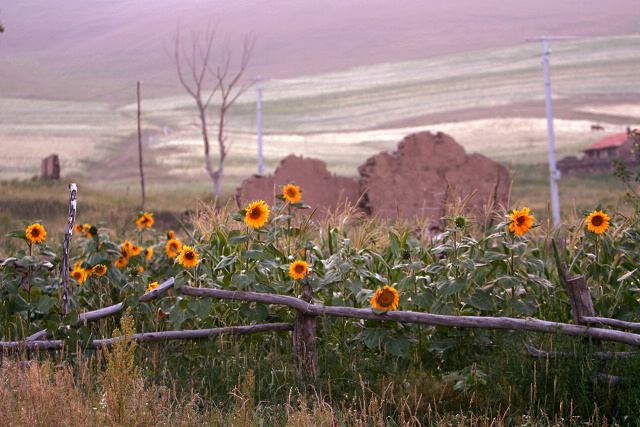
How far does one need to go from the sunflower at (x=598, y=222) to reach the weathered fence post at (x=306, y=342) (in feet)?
6.18

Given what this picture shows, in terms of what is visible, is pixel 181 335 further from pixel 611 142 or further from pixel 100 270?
pixel 611 142

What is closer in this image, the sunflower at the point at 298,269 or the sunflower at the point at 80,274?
the sunflower at the point at 298,269

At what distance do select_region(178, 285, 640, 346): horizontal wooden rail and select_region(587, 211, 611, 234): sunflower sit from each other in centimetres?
88

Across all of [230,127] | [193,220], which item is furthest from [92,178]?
[193,220]

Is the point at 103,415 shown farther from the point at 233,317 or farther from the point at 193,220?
the point at 193,220

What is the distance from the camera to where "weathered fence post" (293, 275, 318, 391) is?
4176mm

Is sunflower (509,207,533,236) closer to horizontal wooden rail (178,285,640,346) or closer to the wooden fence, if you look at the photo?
the wooden fence

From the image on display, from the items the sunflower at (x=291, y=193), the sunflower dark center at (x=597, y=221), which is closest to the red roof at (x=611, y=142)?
the sunflower dark center at (x=597, y=221)

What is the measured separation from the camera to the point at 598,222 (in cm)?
444

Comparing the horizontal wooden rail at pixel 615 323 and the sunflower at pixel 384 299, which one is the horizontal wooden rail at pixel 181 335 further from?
the horizontal wooden rail at pixel 615 323

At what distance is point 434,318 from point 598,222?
1.33 meters

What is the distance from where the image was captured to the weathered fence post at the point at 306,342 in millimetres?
4176

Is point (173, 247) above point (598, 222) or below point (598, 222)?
below

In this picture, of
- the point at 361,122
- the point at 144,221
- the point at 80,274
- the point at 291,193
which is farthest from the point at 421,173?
the point at 361,122
